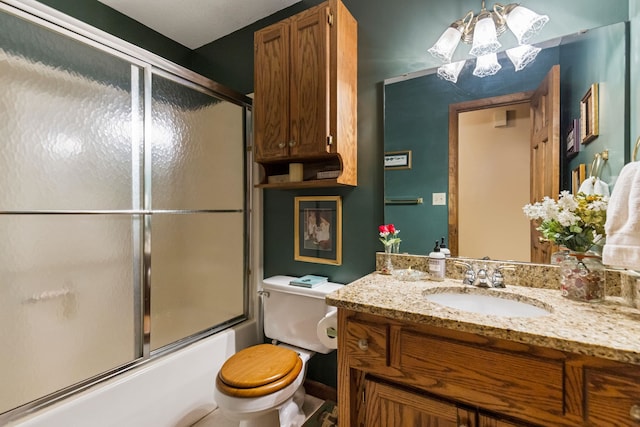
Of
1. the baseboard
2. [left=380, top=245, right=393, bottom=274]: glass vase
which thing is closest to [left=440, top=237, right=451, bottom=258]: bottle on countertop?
[left=380, top=245, right=393, bottom=274]: glass vase

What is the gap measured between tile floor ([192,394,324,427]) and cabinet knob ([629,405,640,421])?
143cm

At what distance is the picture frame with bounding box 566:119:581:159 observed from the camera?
3.62ft

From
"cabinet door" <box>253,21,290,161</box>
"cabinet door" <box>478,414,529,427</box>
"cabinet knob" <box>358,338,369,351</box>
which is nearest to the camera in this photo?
"cabinet door" <box>478,414,529,427</box>

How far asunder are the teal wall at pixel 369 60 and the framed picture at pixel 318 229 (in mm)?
41

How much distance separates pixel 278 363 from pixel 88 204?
124 cm

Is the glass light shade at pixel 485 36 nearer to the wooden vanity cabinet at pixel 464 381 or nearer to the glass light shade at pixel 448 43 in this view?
the glass light shade at pixel 448 43

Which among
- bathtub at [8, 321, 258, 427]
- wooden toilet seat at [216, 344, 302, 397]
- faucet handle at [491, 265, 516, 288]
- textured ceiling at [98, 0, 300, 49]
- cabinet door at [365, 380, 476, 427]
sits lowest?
bathtub at [8, 321, 258, 427]

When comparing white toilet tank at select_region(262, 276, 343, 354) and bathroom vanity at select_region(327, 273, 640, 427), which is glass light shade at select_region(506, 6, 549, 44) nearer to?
bathroom vanity at select_region(327, 273, 640, 427)

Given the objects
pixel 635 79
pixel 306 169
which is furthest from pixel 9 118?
pixel 635 79

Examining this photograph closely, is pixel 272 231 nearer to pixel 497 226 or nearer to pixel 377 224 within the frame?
pixel 377 224

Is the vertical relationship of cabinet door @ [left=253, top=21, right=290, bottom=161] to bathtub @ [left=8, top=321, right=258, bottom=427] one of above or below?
above

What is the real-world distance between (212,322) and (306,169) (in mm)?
1184

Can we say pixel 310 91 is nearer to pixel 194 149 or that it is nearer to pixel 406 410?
pixel 194 149

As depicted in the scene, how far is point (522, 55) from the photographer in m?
1.19
